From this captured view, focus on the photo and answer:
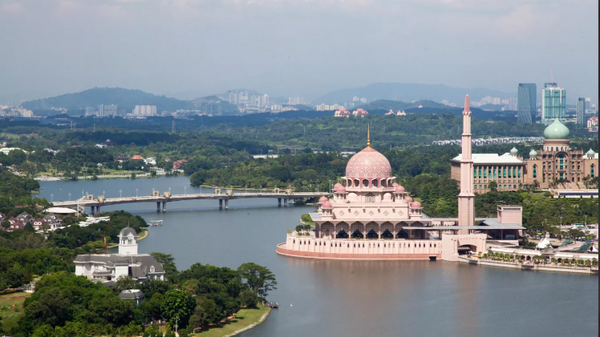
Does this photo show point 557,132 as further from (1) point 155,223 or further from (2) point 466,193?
(1) point 155,223

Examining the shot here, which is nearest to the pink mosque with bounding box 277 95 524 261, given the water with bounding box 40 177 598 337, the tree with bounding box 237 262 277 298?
the water with bounding box 40 177 598 337

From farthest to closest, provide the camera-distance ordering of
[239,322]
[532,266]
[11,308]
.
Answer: [532,266] → [239,322] → [11,308]

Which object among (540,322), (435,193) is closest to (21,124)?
(435,193)

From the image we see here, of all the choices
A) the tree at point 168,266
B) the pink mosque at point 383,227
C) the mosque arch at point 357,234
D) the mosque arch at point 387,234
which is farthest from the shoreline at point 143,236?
the mosque arch at point 387,234

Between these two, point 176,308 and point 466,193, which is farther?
point 466,193

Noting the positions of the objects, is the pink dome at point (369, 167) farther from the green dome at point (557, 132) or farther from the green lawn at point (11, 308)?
the green dome at point (557, 132)

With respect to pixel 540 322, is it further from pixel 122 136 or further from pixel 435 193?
pixel 122 136

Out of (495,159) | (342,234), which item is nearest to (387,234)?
(342,234)
